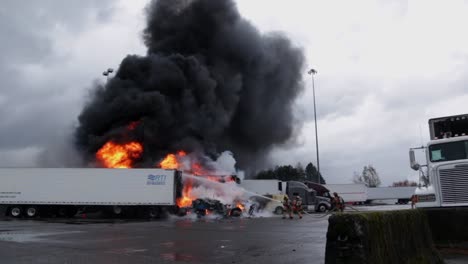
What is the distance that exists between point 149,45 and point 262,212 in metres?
27.0

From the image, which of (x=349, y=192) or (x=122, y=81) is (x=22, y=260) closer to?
(x=122, y=81)

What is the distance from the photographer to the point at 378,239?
273 inches

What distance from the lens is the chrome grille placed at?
1055 cm

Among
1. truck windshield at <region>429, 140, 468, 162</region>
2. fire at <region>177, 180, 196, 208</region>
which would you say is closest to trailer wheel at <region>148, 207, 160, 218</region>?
fire at <region>177, 180, 196, 208</region>

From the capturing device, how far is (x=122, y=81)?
4647 centimetres

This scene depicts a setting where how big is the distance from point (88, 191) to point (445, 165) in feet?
83.5

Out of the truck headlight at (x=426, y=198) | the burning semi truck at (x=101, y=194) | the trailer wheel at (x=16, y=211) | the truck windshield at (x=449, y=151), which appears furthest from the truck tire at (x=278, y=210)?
the truck headlight at (x=426, y=198)

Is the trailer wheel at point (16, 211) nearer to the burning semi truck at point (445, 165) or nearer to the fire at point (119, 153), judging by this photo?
the fire at point (119, 153)

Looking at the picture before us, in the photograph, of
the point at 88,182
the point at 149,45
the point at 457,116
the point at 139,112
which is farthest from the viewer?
the point at 149,45

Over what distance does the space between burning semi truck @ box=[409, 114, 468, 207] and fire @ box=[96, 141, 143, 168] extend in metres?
32.5

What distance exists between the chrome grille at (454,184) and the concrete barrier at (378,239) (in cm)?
253

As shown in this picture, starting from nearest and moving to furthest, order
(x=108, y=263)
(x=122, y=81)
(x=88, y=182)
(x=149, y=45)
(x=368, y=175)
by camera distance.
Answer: (x=108, y=263)
(x=88, y=182)
(x=122, y=81)
(x=149, y=45)
(x=368, y=175)

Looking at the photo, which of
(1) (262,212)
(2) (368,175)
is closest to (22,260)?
(1) (262,212)

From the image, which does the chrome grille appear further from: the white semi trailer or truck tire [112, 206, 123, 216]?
Answer: truck tire [112, 206, 123, 216]
